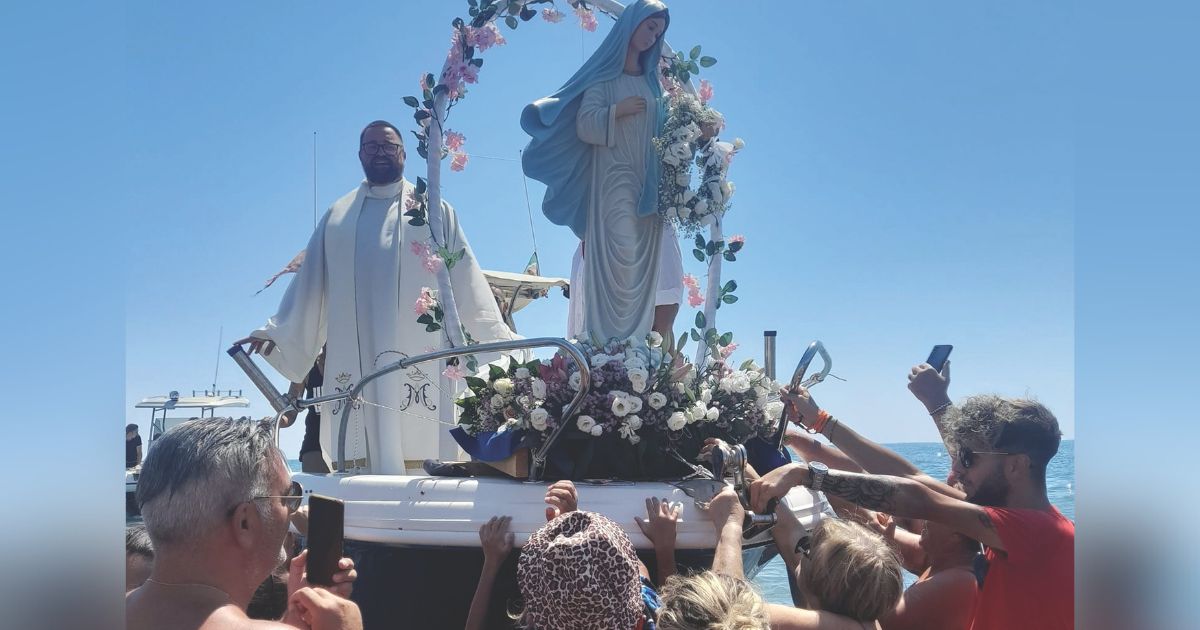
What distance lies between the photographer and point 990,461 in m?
2.44

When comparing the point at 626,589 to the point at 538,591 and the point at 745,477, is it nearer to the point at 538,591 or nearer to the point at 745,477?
the point at 538,591

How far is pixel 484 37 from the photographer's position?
168 inches

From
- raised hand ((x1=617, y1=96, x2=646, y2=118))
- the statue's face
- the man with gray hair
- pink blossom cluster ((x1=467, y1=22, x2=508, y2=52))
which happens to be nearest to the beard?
the man with gray hair

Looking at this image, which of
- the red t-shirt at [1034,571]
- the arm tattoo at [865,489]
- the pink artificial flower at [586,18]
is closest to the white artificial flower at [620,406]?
the arm tattoo at [865,489]

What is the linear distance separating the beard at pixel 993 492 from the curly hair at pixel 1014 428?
9 centimetres

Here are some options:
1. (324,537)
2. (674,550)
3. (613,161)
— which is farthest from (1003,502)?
(613,161)

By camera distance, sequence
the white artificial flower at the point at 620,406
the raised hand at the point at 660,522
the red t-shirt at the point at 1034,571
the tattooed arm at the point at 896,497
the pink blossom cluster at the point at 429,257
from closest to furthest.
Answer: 1. the red t-shirt at the point at 1034,571
2. the tattooed arm at the point at 896,497
3. the raised hand at the point at 660,522
4. the white artificial flower at the point at 620,406
5. the pink blossom cluster at the point at 429,257

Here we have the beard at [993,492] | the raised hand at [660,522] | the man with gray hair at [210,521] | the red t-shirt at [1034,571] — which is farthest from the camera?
the raised hand at [660,522]

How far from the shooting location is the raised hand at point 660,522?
9.34ft

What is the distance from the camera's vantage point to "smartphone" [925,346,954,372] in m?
3.31

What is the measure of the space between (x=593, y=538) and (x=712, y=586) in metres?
0.32

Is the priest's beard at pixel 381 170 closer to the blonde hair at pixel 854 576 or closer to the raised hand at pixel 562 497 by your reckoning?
the raised hand at pixel 562 497

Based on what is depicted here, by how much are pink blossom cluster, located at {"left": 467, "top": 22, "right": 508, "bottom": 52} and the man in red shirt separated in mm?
2729
